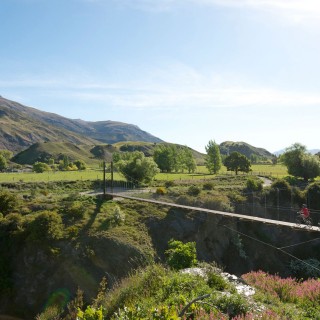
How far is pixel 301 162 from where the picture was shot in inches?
2295

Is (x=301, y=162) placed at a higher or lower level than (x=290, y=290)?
higher

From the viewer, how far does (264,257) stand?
3106 cm

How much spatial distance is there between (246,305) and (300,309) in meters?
1.54

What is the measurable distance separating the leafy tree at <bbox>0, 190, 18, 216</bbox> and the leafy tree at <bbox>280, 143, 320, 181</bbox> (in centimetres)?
4688

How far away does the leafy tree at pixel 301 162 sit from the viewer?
5669 centimetres

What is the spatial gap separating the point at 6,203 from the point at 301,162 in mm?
48075

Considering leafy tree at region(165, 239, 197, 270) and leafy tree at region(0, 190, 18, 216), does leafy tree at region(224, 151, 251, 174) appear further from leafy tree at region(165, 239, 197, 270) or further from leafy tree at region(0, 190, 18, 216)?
leafy tree at region(165, 239, 197, 270)

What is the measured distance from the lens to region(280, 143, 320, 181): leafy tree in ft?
186

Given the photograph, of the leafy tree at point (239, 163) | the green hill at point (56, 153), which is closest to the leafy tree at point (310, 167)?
the leafy tree at point (239, 163)

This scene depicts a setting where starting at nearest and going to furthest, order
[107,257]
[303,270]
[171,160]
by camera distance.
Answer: [107,257] < [303,270] < [171,160]

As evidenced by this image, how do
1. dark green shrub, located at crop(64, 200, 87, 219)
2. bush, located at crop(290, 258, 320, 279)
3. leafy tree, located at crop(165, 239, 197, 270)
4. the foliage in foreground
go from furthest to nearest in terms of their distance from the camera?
bush, located at crop(290, 258, 320, 279), dark green shrub, located at crop(64, 200, 87, 219), leafy tree, located at crop(165, 239, 197, 270), the foliage in foreground

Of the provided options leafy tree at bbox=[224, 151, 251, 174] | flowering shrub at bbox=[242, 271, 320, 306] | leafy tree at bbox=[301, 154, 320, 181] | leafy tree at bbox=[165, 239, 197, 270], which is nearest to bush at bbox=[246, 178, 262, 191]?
leafy tree at bbox=[301, 154, 320, 181]

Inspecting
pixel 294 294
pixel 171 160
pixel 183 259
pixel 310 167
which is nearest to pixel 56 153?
pixel 171 160

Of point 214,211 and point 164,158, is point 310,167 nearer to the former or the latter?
point 164,158
